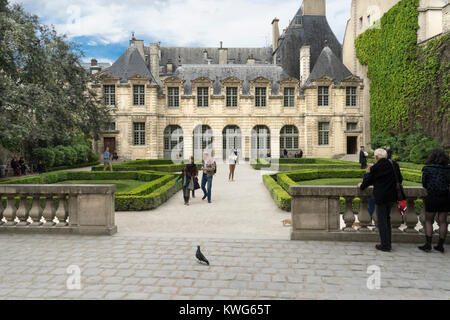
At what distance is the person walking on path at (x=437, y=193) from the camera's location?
5160 mm

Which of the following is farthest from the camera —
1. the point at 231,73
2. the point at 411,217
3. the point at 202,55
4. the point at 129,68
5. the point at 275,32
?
the point at 202,55

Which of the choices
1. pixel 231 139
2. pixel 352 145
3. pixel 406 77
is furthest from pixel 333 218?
pixel 352 145

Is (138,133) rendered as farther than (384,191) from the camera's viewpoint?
Yes

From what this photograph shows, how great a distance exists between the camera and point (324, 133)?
112 ft

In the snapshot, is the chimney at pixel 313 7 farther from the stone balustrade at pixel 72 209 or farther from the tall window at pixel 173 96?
the stone balustrade at pixel 72 209

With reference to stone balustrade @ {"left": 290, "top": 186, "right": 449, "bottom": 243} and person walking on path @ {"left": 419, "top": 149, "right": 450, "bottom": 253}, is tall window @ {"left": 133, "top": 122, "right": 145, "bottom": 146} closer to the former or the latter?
stone balustrade @ {"left": 290, "top": 186, "right": 449, "bottom": 243}

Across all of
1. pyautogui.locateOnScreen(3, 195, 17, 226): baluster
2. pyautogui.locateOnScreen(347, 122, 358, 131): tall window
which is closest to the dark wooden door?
pyautogui.locateOnScreen(347, 122, 358, 131): tall window

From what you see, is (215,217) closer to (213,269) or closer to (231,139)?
(213,269)

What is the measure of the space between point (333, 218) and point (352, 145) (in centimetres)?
3130

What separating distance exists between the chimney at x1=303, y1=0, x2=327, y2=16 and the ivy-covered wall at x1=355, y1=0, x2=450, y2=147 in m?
11.7

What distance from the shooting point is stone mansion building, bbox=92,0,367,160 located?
32.9m

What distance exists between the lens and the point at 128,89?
32.8 m
